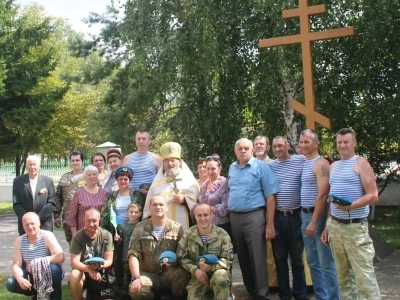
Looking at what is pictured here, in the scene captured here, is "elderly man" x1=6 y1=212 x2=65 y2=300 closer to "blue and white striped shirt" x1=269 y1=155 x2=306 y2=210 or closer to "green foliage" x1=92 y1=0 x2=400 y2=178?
"blue and white striped shirt" x1=269 y1=155 x2=306 y2=210

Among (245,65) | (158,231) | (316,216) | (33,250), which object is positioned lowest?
(33,250)

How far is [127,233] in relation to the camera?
253 inches

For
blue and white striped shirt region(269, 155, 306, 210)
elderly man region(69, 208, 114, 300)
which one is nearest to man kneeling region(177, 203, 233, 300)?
blue and white striped shirt region(269, 155, 306, 210)

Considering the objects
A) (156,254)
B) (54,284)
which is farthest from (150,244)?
(54,284)

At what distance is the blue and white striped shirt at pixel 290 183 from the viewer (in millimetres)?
6066

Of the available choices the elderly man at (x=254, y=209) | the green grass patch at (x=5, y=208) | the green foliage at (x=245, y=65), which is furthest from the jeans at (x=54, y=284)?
the green grass patch at (x=5, y=208)

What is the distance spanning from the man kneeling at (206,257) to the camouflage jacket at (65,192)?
7.05ft

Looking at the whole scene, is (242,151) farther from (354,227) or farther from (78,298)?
(78,298)

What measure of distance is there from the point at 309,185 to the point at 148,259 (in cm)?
188

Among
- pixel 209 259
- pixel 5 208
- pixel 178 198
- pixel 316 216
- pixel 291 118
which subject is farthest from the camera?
pixel 5 208

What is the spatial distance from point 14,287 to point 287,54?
5591mm

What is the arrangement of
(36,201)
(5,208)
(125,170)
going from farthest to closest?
(5,208)
(36,201)
(125,170)

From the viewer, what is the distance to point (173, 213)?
21.3 feet

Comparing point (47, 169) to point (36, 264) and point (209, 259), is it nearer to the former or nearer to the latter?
point (36, 264)
